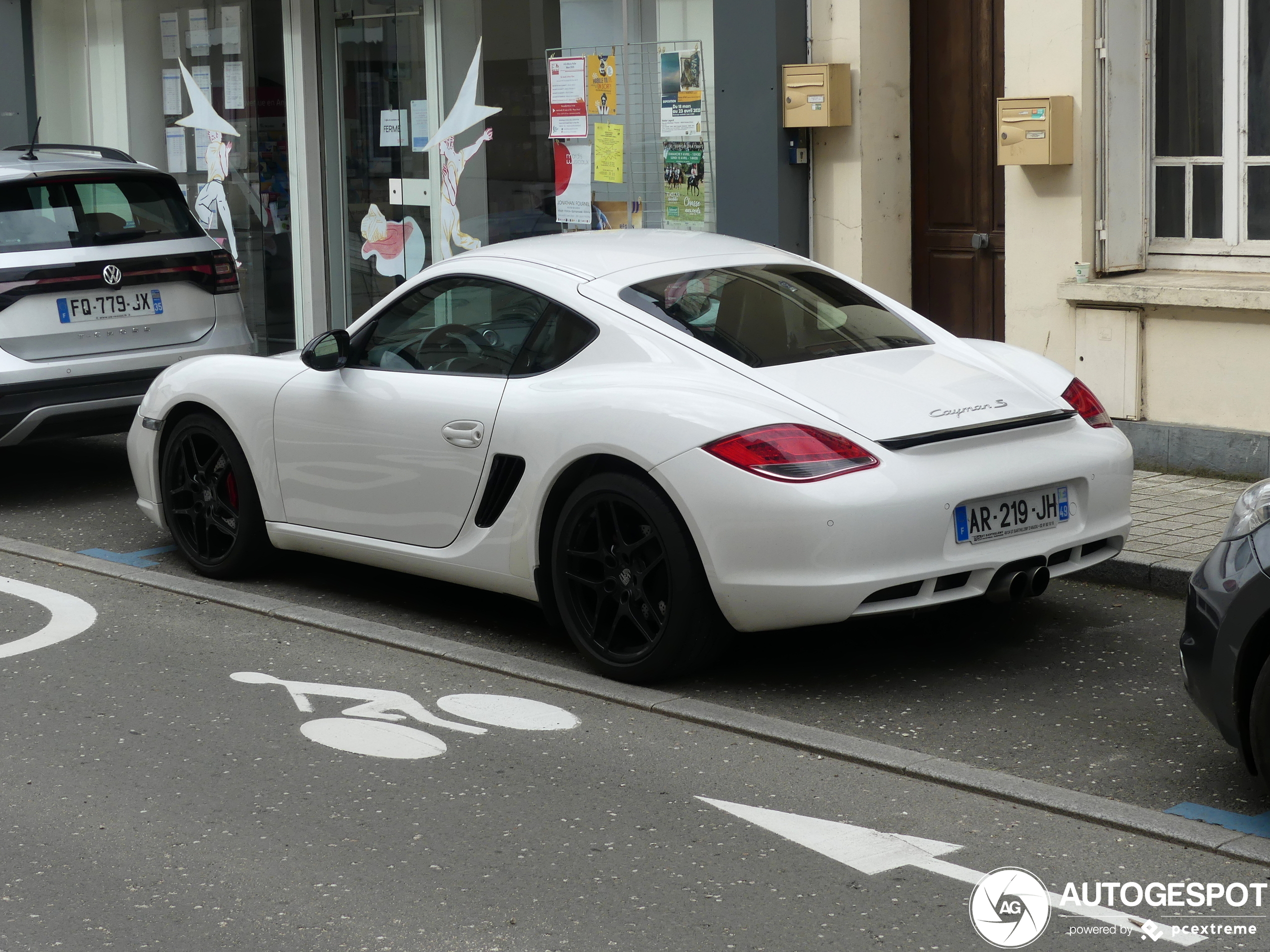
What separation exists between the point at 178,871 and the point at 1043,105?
21.9ft

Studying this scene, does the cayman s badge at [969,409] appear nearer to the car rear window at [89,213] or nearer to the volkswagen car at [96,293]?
the volkswagen car at [96,293]

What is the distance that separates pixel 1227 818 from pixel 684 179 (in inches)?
292

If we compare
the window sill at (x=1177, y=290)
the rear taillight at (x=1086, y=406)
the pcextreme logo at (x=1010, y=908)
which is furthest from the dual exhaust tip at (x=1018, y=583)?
the window sill at (x=1177, y=290)

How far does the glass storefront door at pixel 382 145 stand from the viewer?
43.3 ft

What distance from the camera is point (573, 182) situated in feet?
39.0

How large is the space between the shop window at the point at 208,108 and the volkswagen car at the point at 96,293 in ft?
14.0

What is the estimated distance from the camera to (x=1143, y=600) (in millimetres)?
6723

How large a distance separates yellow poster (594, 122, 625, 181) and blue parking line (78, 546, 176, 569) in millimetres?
4671

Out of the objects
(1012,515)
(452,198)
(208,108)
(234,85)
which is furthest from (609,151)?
(1012,515)

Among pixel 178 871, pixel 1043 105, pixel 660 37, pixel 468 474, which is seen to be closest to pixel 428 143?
pixel 660 37

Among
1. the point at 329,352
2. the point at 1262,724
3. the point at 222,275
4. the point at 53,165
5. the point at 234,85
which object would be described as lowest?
the point at 1262,724

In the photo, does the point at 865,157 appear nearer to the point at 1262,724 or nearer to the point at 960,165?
the point at 960,165

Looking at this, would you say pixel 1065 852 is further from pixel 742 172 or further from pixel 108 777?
pixel 742 172

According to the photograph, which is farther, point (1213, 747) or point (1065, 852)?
point (1213, 747)
